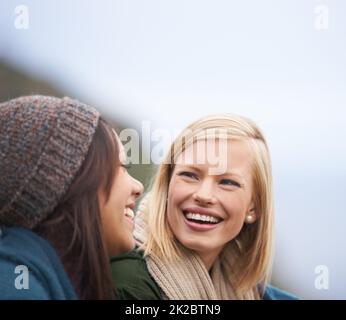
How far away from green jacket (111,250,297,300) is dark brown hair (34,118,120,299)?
2.5 inches

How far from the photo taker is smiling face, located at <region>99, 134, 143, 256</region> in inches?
70.4

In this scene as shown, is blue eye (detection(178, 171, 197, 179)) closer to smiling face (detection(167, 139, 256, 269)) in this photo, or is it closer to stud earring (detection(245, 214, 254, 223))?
smiling face (detection(167, 139, 256, 269))

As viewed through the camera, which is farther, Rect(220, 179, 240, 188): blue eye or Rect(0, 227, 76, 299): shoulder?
Rect(220, 179, 240, 188): blue eye

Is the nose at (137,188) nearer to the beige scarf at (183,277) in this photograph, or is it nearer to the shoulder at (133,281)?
the beige scarf at (183,277)

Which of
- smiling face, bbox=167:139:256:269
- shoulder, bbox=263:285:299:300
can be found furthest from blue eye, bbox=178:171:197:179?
shoulder, bbox=263:285:299:300

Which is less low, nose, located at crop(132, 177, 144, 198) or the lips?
nose, located at crop(132, 177, 144, 198)

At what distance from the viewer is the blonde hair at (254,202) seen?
184cm

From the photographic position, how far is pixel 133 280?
182 centimetres

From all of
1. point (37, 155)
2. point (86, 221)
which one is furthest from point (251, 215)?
point (37, 155)

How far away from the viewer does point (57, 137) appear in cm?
163

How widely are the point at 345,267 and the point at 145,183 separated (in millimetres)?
771

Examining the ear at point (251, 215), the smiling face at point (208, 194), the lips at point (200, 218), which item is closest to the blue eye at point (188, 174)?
the smiling face at point (208, 194)

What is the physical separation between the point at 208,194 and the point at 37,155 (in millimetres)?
573
